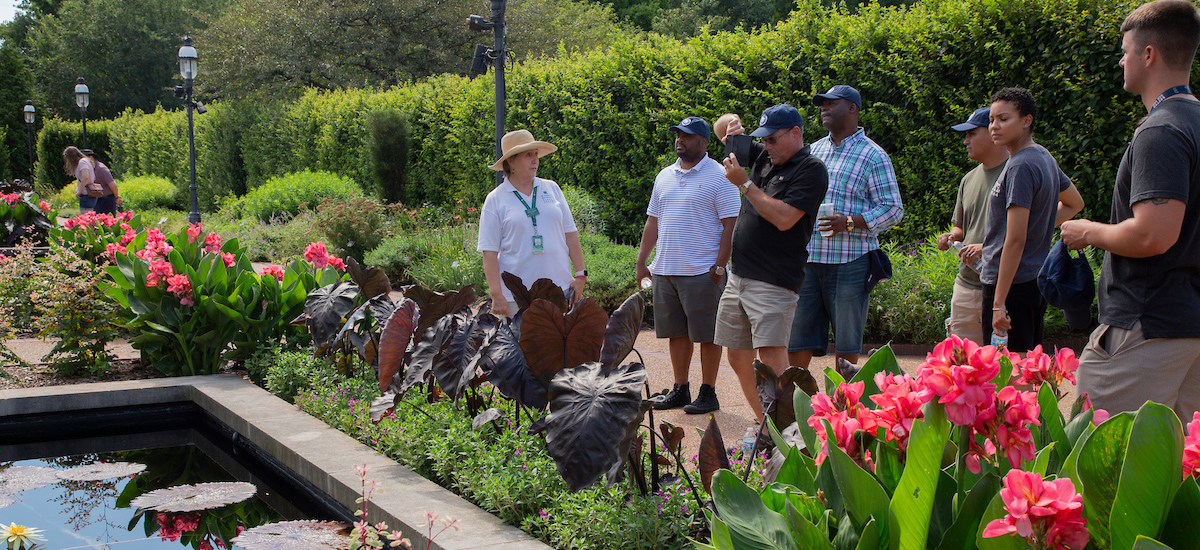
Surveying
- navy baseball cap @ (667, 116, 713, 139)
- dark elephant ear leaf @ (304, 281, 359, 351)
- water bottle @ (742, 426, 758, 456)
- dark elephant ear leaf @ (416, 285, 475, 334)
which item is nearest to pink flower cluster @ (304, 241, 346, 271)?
dark elephant ear leaf @ (304, 281, 359, 351)

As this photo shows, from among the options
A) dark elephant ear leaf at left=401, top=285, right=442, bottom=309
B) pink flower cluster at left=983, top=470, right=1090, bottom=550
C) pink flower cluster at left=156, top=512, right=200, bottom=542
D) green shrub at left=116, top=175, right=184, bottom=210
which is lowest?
green shrub at left=116, top=175, right=184, bottom=210

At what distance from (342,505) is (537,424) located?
3.22 feet

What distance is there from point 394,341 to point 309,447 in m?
0.59

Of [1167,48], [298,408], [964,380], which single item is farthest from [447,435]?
[1167,48]

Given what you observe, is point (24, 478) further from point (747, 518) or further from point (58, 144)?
point (58, 144)

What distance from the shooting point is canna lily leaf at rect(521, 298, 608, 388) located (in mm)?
3252

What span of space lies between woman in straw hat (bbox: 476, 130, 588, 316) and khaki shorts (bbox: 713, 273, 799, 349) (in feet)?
2.95

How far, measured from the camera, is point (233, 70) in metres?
32.7

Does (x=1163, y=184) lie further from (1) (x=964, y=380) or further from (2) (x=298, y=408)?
(2) (x=298, y=408)

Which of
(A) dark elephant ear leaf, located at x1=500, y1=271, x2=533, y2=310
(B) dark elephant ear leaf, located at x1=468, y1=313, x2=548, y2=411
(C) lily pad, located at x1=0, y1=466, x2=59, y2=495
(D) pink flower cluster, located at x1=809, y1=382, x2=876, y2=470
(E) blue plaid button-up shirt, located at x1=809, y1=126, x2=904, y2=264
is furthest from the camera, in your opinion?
(E) blue plaid button-up shirt, located at x1=809, y1=126, x2=904, y2=264

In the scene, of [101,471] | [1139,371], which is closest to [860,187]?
[1139,371]

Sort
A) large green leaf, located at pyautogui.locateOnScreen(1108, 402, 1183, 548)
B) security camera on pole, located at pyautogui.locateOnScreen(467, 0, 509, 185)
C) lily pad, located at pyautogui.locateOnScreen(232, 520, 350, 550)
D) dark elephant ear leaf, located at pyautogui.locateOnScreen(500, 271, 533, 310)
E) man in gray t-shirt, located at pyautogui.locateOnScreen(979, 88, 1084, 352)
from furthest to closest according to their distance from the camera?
security camera on pole, located at pyautogui.locateOnScreen(467, 0, 509, 185) → dark elephant ear leaf, located at pyautogui.locateOnScreen(500, 271, 533, 310) → man in gray t-shirt, located at pyautogui.locateOnScreen(979, 88, 1084, 352) → lily pad, located at pyautogui.locateOnScreen(232, 520, 350, 550) → large green leaf, located at pyautogui.locateOnScreen(1108, 402, 1183, 548)

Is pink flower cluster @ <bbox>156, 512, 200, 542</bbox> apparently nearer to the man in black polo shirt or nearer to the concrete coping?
the concrete coping

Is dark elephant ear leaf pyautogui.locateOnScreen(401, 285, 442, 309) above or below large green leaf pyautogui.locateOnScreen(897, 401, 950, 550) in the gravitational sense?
below
